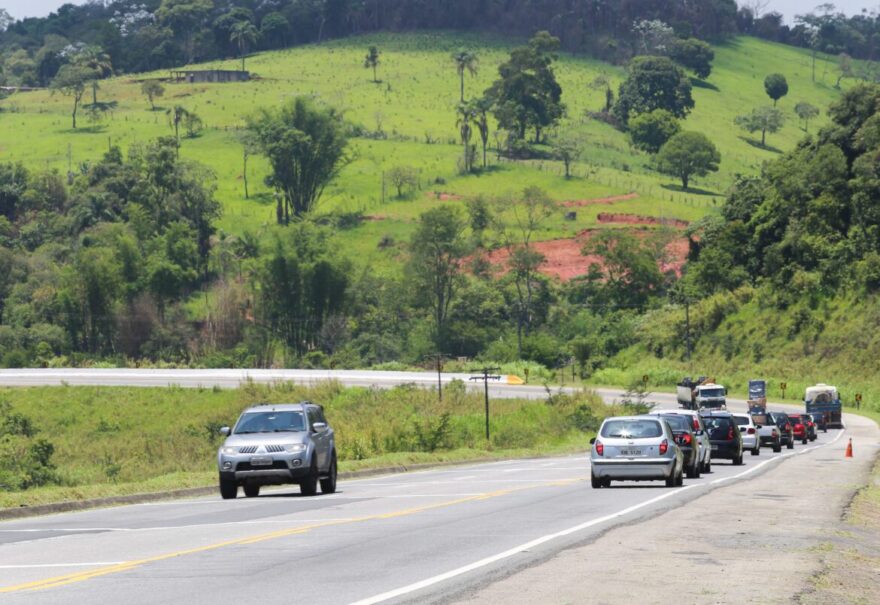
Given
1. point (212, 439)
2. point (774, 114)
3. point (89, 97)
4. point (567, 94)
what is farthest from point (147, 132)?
point (212, 439)

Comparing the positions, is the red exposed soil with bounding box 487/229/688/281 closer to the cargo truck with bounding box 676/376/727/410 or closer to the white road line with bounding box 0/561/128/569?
the cargo truck with bounding box 676/376/727/410

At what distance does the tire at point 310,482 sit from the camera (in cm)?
2764

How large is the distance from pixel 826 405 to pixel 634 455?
177 ft

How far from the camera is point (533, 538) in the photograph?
1845 centimetres

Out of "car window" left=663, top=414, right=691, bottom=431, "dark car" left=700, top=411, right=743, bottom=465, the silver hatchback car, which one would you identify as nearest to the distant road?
"dark car" left=700, top=411, right=743, bottom=465

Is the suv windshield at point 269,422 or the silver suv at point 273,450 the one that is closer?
the silver suv at point 273,450

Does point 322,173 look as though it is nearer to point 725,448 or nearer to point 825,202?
point 825,202

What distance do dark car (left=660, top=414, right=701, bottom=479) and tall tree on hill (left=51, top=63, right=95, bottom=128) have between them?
158887 mm

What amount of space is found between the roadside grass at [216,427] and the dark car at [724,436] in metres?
8.31

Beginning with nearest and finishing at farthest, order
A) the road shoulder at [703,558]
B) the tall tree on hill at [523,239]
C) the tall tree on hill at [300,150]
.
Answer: the road shoulder at [703,558], the tall tree on hill at [523,239], the tall tree on hill at [300,150]

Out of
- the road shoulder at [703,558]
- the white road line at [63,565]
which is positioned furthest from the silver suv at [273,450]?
the white road line at [63,565]

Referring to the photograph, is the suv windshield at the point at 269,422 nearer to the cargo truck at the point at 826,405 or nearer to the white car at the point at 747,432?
the white car at the point at 747,432

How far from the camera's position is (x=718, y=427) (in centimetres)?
4159

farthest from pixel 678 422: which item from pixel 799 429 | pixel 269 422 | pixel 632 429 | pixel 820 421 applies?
pixel 820 421
